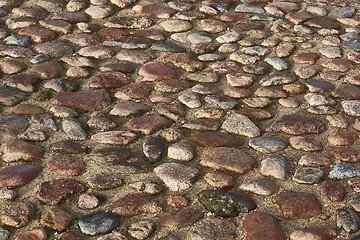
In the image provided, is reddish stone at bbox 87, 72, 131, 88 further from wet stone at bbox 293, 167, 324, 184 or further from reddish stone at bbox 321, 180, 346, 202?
reddish stone at bbox 321, 180, 346, 202

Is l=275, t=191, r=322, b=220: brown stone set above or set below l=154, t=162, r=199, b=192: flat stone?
above

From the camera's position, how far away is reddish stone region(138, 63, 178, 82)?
12.8ft

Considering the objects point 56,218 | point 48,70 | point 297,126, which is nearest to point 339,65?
point 297,126

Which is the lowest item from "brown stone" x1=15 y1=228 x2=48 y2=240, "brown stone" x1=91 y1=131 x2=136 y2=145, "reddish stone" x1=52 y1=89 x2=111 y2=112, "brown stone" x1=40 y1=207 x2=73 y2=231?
"reddish stone" x1=52 y1=89 x2=111 y2=112

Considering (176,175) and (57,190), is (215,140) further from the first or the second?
(57,190)

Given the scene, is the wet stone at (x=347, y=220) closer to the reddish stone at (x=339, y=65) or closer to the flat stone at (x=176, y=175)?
the flat stone at (x=176, y=175)

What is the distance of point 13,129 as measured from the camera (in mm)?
3375

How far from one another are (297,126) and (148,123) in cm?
71

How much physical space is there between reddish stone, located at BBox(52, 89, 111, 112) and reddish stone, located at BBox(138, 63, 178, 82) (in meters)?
0.29

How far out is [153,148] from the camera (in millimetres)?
3252

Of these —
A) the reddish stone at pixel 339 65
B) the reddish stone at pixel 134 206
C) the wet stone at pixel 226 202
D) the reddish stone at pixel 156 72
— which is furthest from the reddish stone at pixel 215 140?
the reddish stone at pixel 339 65

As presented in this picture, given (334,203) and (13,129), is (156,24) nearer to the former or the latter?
(13,129)

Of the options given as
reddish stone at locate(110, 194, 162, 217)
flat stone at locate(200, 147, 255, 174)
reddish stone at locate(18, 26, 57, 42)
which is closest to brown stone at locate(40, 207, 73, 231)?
reddish stone at locate(110, 194, 162, 217)

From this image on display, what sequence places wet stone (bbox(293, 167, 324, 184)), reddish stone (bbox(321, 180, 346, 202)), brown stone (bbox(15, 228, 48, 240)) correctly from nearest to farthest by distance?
brown stone (bbox(15, 228, 48, 240)) < reddish stone (bbox(321, 180, 346, 202)) < wet stone (bbox(293, 167, 324, 184))
